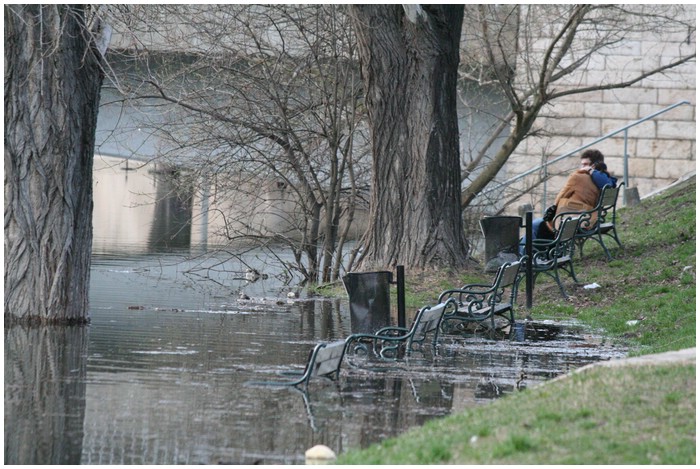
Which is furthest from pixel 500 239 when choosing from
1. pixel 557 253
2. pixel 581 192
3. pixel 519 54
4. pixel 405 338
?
pixel 519 54

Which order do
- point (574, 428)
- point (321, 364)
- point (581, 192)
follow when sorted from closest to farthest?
point (574, 428) → point (321, 364) → point (581, 192)

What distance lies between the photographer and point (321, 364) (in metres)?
8.59

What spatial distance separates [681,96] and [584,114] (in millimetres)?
2716

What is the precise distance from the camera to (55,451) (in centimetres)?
657

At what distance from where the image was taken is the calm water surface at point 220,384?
6832 millimetres

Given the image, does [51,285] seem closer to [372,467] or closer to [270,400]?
[270,400]

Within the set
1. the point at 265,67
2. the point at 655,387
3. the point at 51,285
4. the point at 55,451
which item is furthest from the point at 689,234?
the point at 55,451

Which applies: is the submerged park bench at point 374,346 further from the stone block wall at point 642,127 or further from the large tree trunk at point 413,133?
the stone block wall at point 642,127

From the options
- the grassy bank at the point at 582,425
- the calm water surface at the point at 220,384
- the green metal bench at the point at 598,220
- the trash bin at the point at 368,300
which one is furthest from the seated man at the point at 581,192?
the trash bin at the point at 368,300

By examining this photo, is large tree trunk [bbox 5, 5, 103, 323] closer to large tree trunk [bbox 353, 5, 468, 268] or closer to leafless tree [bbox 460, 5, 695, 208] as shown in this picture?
large tree trunk [bbox 353, 5, 468, 268]

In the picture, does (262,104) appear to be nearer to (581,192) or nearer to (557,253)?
(581,192)

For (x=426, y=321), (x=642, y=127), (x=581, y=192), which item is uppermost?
(x=642, y=127)

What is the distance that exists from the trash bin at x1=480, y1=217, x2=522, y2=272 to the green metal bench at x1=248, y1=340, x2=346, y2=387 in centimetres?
616

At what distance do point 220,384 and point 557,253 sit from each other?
6377mm
